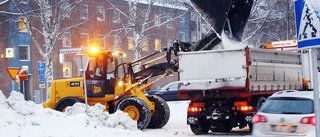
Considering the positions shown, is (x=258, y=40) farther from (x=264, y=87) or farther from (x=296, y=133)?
(x=296, y=133)

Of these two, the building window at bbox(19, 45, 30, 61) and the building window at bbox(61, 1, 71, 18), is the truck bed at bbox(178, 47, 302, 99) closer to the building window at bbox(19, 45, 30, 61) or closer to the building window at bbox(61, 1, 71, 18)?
the building window at bbox(61, 1, 71, 18)

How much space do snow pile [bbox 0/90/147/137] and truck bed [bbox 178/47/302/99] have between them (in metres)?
2.18

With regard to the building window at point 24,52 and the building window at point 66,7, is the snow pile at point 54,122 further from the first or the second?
the building window at point 24,52

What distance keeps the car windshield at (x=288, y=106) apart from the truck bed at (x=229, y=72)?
3096 mm

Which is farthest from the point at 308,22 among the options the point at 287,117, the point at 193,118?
the point at 193,118

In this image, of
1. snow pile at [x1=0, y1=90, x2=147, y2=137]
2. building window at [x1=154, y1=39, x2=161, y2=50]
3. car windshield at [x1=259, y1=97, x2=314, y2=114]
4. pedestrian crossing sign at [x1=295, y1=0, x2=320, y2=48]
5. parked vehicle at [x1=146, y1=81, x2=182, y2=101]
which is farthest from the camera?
building window at [x1=154, y1=39, x2=161, y2=50]

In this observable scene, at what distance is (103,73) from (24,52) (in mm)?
30339

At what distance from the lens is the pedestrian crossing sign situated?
6715 mm

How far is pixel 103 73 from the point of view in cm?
1878

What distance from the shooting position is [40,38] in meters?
46.3

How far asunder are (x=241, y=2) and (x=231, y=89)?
3851 mm

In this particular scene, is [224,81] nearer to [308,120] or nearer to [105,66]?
[308,120]

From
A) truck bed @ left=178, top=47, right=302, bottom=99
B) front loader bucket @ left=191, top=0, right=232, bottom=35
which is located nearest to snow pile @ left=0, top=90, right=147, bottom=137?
truck bed @ left=178, top=47, right=302, bottom=99

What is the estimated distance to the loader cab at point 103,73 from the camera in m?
18.7
